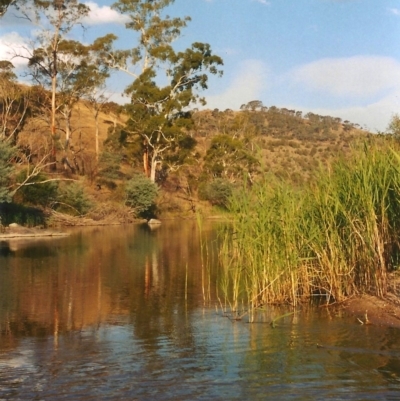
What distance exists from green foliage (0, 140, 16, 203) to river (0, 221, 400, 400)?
11.1 metres

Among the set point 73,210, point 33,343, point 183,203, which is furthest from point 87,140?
point 33,343

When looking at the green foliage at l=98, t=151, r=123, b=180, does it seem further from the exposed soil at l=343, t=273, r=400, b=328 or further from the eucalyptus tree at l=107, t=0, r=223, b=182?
the exposed soil at l=343, t=273, r=400, b=328

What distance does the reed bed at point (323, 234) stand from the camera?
802 centimetres

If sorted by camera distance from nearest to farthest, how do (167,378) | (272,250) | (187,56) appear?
(167,378) → (272,250) → (187,56)

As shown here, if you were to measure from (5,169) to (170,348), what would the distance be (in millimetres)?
16840

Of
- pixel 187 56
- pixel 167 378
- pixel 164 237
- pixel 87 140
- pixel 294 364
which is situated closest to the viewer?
pixel 167 378

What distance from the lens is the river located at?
5.25m

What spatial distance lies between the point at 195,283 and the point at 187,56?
87.5 ft

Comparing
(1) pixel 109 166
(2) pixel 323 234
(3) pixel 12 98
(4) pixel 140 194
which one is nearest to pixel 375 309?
(2) pixel 323 234

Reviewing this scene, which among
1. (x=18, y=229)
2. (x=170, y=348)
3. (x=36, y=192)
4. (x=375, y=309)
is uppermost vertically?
(x=36, y=192)

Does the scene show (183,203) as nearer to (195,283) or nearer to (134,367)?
(195,283)

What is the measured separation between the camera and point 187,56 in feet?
118

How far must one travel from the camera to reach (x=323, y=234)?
849cm

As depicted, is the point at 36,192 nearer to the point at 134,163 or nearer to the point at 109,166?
the point at 109,166
